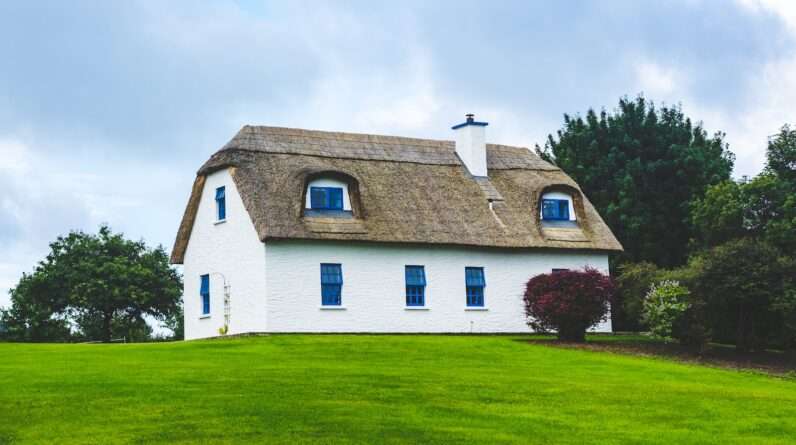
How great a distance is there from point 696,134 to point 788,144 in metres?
7.68

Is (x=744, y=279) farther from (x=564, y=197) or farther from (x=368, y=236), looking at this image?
(x=368, y=236)

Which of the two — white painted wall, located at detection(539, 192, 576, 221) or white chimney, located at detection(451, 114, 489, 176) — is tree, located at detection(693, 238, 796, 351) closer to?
white painted wall, located at detection(539, 192, 576, 221)

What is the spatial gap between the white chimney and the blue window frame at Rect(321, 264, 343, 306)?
28.4 ft

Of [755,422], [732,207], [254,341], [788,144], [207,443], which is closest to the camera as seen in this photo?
[207,443]

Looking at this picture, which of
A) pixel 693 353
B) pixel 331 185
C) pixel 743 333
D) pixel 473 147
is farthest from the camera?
pixel 473 147

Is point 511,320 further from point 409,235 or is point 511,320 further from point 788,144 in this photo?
point 788,144

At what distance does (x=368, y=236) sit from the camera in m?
43.0

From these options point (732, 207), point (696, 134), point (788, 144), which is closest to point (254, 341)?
point (732, 207)

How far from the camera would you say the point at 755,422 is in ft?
79.6

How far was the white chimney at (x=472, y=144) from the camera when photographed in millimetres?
49406

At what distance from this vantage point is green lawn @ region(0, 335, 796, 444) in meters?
20.7

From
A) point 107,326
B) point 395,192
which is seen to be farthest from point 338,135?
point 107,326

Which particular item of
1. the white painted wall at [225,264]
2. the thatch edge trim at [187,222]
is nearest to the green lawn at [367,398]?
the white painted wall at [225,264]

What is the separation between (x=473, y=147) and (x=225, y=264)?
1116 cm
